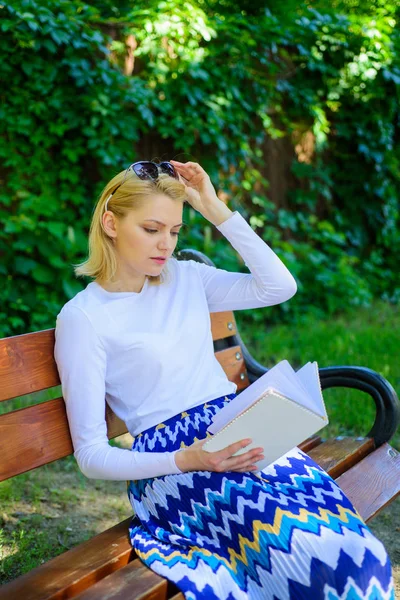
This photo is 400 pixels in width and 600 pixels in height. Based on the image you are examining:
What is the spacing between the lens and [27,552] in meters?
2.55

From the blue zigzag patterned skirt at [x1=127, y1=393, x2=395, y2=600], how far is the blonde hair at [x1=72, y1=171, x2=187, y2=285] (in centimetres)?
53

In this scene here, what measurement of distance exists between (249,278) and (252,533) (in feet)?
2.95

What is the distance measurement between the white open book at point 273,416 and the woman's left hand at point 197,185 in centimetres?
69

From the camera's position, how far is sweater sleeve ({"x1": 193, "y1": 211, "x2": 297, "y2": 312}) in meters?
2.12

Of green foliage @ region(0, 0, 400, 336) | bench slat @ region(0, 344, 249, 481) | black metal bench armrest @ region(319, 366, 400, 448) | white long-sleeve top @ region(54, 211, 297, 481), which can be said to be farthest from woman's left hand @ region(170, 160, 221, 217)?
green foliage @ region(0, 0, 400, 336)

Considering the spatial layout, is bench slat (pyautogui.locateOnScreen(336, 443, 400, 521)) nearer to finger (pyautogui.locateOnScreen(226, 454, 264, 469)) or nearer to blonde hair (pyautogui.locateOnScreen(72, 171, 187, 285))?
finger (pyautogui.locateOnScreen(226, 454, 264, 469))

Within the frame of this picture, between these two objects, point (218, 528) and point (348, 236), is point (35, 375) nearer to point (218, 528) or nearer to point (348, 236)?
point (218, 528)

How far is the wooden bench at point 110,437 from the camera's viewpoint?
160 cm

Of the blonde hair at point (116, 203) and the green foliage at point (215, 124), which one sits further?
the green foliage at point (215, 124)

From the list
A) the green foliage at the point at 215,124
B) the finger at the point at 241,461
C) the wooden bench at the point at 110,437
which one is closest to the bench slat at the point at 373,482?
the wooden bench at the point at 110,437

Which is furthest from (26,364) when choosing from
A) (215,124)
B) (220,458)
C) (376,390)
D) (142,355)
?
(215,124)

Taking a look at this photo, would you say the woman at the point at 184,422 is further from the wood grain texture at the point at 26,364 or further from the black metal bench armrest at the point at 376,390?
the black metal bench armrest at the point at 376,390

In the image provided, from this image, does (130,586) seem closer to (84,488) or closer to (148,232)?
(148,232)

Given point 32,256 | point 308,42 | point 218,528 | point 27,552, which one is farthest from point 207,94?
point 218,528
